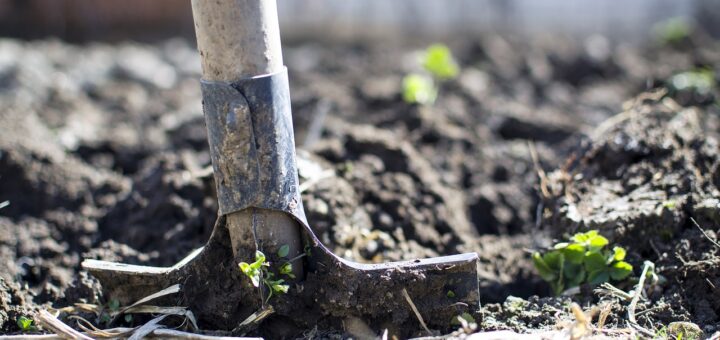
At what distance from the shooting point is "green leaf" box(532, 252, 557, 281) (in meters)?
2.29

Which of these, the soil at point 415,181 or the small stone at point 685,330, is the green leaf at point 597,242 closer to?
the soil at point 415,181

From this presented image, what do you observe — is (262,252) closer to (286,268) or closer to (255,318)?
(286,268)

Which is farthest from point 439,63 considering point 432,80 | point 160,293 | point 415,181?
point 160,293

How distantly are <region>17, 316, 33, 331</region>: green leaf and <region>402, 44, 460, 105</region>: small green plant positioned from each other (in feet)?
8.57

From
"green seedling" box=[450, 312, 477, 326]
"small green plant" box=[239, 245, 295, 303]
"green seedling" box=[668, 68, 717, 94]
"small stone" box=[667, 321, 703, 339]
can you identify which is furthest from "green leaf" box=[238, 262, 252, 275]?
"green seedling" box=[668, 68, 717, 94]

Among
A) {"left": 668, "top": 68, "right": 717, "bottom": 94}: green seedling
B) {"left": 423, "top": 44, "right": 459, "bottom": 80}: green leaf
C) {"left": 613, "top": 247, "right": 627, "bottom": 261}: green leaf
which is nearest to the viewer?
{"left": 613, "top": 247, "right": 627, "bottom": 261}: green leaf

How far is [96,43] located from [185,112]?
386 cm

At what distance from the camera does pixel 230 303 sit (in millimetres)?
2057

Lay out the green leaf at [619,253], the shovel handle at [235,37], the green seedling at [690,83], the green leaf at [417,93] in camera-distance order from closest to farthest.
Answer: the shovel handle at [235,37]
the green leaf at [619,253]
the green seedling at [690,83]
the green leaf at [417,93]

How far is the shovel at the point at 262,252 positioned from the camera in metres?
1.84

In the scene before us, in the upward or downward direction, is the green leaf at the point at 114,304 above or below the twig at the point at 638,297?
above

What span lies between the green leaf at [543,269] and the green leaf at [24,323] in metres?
1.60

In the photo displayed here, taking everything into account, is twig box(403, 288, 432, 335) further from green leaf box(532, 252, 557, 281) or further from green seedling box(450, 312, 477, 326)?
green leaf box(532, 252, 557, 281)

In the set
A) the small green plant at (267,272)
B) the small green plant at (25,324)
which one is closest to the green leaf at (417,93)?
the small green plant at (267,272)
